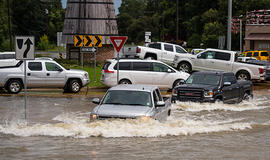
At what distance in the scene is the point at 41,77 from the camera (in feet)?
83.3

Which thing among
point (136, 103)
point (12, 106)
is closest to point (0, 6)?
point (12, 106)

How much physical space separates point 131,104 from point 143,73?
12393 mm

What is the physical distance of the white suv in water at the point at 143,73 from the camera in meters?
26.1

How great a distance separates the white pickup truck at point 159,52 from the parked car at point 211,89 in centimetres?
1165

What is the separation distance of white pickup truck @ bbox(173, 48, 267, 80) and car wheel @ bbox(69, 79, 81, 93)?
8130mm

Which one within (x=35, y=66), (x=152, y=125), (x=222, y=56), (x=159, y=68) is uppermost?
(x=222, y=56)

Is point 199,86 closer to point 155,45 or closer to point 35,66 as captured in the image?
point 35,66

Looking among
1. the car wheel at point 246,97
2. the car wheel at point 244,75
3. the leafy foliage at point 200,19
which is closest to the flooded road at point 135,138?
the car wheel at point 246,97

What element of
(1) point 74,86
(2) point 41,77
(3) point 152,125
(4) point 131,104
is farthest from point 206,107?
(2) point 41,77

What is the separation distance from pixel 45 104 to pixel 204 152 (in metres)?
11.6

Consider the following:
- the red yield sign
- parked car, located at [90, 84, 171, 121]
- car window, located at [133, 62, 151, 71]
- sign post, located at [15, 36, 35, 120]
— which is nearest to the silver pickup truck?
car window, located at [133, 62, 151, 71]

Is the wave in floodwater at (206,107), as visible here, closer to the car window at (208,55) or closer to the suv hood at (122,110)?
the suv hood at (122,110)

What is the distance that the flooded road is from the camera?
1116 cm

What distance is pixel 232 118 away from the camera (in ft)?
59.1
